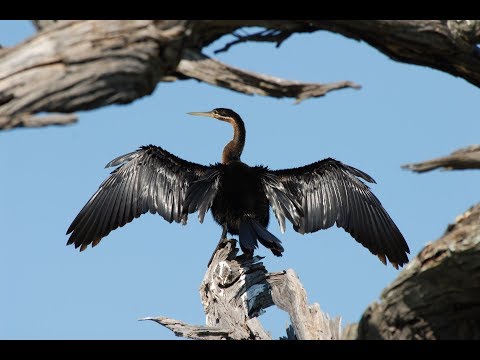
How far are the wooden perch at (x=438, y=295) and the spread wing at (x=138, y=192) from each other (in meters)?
3.81

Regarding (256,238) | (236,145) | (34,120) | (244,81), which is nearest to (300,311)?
(256,238)

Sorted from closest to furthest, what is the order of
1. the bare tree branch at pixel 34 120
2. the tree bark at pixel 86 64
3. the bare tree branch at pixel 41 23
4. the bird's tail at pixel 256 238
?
the bare tree branch at pixel 34 120
the tree bark at pixel 86 64
the bare tree branch at pixel 41 23
the bird's tail at pixel 256 238

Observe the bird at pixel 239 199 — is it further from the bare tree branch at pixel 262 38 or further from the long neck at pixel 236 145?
the bare tree branch at pixel 262 38

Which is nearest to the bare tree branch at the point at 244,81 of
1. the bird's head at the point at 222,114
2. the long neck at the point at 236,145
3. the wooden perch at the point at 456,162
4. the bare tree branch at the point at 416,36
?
the bare tree branch at the point at 416,36

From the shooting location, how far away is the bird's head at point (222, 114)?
28.3ft

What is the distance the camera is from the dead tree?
2951 millimetres

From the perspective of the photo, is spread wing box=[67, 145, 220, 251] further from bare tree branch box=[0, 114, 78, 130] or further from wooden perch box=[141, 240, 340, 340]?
bare tree branch box=[0, 114, 78, 130]

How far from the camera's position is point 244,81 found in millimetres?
3318

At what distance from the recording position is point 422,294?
3623mm

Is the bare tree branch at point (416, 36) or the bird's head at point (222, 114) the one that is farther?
the bird's head at point (222, 114)

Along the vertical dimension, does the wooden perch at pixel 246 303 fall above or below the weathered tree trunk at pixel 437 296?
above

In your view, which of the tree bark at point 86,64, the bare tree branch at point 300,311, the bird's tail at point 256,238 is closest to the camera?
the tree bark at point 86,64

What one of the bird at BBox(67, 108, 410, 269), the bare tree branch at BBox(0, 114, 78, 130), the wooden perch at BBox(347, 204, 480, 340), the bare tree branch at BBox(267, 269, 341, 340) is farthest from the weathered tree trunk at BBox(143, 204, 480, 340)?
the bird at BBox(67, 108, 410, 269)
